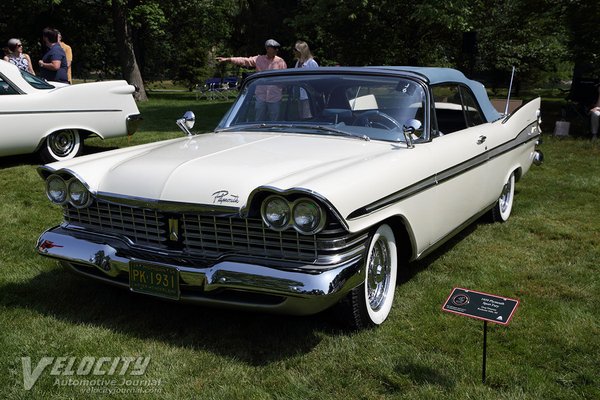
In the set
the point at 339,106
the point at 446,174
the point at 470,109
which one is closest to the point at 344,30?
the point at 470,109

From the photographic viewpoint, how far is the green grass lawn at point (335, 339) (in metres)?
2.91

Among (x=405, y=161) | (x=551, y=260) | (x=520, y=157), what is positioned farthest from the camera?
(x=520, y=157)

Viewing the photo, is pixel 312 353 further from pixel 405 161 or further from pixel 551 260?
pixel 551 260

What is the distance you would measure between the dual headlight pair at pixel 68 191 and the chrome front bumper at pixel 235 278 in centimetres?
22

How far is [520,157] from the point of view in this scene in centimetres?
601

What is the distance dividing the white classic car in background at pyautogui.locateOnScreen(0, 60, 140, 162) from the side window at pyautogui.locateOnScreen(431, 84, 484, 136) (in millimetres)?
5042

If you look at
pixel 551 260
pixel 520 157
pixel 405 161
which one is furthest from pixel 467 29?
pixel 405 161

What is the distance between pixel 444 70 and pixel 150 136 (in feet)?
22.9

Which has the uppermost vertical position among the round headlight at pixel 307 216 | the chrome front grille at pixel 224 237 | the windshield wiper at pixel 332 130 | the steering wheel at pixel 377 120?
the steering wheel at pixel 377 120

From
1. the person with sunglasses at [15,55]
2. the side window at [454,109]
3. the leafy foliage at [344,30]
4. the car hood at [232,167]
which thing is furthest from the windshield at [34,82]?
the leafy foliage at [344,30]

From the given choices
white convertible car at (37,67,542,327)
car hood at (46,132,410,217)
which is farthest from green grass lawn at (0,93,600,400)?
car hood at (46,132,410,217)

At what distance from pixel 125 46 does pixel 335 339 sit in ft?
61.6

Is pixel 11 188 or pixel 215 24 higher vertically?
pixel 215 24

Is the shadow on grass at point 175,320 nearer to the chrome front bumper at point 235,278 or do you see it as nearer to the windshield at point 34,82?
the chrome front bumper at point 235,278
